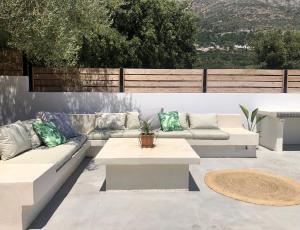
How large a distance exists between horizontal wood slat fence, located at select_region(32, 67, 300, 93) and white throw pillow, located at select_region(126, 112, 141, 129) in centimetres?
112

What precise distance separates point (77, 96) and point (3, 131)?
3.86 m

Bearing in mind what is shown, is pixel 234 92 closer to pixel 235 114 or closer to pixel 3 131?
pixel 235 114

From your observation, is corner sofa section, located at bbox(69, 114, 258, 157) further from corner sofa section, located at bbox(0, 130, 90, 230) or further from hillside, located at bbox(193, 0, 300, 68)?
hillside, located at bbox(193, 0, 300, 68)

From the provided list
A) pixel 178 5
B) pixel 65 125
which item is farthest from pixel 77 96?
pixel 178 5

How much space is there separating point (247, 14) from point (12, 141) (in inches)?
1543

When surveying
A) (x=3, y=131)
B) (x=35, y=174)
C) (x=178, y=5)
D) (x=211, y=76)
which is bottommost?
(x=35, y=174)

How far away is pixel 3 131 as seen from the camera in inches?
210

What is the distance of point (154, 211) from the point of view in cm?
477

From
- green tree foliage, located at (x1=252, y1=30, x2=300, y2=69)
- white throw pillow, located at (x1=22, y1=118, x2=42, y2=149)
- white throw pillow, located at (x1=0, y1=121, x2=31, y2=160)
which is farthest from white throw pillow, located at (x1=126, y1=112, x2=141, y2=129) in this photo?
green tree foliage, located at (x1=252, y1=30, x2=300, y2=69)

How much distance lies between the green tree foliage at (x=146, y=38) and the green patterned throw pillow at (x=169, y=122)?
5.84 metres

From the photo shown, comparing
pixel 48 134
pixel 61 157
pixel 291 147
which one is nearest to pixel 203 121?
pixel 291 147

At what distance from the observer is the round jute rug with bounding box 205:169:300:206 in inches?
208

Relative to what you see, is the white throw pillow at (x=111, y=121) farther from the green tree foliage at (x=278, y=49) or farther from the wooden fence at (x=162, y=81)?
the green tree foliage at (x=278, y=49)

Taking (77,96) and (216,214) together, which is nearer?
(216,214)
